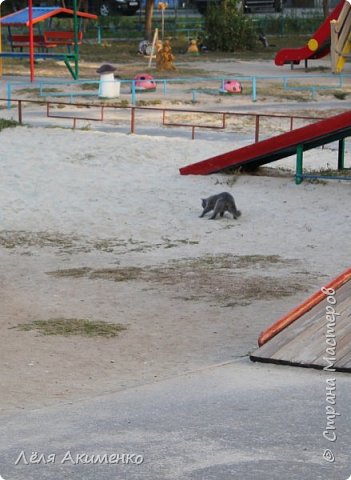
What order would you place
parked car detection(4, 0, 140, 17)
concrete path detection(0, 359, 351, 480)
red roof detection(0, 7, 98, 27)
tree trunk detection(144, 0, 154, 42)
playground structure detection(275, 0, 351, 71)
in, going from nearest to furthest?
concrete path detection(0, 359, 351, 480) < playground structure detection(275, 0, 351, 71) < red roof detection(0, 7, 98, 27) < tree trunk detection(144, 0, 154, 42) < parked car detection(4, 0, 140, 17)

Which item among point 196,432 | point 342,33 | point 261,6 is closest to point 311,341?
point 196,432

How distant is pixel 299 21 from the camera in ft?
159

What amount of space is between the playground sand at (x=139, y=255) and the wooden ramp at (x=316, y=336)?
377 millimetres

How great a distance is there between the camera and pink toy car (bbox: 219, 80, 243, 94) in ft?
88.6

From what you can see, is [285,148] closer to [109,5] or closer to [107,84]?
[107,84]

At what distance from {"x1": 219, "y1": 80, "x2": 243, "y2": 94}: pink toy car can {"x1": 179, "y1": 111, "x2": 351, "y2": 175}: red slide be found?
959 centimetres

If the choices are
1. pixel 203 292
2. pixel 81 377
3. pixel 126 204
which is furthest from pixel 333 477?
pixel 126 204

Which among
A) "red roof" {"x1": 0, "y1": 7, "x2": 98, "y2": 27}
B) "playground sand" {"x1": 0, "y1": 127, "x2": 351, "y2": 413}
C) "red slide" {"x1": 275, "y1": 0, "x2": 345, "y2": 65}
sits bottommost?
"playground sand" {"x1": 0, "y1": 127, "x2": 351, "y2": 413}

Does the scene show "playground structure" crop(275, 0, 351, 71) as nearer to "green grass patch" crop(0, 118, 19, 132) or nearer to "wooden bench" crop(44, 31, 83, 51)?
"wooden bench" crop(44, 31, 83, 51)

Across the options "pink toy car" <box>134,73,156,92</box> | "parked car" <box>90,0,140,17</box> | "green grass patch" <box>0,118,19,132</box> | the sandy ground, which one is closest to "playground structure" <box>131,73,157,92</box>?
"pink toy car" <box>134,73,156,92</box>

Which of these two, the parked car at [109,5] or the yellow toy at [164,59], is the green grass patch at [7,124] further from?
the parked car at [109,5]

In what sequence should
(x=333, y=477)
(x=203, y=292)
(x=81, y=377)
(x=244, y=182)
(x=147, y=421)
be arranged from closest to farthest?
(x=333, y=477)
(x=147, y=421)
(x=81, y=377)
(x=203, y=292)
(x=244, y=182)

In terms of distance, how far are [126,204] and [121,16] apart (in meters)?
38.3

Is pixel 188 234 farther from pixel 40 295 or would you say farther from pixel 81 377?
pixel 81 377
